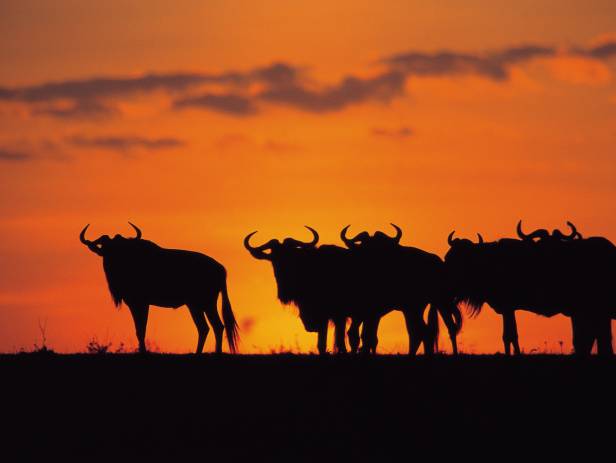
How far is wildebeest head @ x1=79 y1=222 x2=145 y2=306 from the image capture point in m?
29.6

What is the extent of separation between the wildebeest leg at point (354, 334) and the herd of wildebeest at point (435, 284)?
0.06ft

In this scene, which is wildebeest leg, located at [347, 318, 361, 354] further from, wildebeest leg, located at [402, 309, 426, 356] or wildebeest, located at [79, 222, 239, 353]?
wildebeest, located at [79, 222, 239, 353]

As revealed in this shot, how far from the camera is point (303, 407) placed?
18.9m

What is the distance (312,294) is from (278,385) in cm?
→ 782

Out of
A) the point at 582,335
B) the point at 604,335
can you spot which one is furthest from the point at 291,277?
the point at 604,335

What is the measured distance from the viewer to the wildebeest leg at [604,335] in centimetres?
2597

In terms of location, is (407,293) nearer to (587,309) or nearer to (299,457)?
(587,309)

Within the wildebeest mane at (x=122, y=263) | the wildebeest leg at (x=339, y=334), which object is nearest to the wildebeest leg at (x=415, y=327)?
the wildebeest leg at (x=339, y=334)

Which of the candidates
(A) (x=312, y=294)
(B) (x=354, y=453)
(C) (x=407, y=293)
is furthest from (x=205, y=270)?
(B) (x=354, y=453)

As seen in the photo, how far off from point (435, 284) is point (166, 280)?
5.87 meters

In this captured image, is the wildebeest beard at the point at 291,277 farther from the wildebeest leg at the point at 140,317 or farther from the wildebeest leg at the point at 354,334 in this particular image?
the wildebeest leg at the point at 140,317

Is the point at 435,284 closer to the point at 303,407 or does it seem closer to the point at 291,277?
the point at 291,277

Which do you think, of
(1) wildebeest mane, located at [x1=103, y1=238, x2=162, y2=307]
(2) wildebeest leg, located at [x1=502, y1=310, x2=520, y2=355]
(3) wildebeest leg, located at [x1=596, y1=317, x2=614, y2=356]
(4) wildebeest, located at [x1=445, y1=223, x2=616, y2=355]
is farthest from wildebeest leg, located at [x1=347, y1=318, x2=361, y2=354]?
(1) wildebeest mane, located at [x1=103, y1=238, x2=162, y2=307]

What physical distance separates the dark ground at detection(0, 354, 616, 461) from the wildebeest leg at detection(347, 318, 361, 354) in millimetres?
3721
